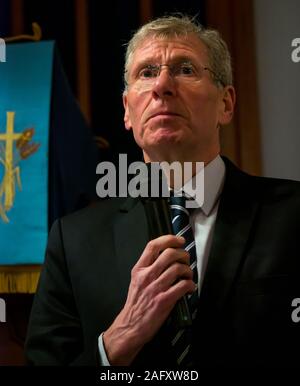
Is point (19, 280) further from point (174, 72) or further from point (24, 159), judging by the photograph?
point (174, 72)

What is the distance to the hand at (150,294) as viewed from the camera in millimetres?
709

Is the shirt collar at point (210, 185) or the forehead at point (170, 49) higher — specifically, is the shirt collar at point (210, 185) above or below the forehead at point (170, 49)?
below

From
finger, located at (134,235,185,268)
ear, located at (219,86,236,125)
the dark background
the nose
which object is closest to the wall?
the dark background

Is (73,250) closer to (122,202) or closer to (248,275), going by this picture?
(122,202)

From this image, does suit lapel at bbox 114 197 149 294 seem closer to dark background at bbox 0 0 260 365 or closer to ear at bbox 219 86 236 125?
ear at bbox 219 86 236 125

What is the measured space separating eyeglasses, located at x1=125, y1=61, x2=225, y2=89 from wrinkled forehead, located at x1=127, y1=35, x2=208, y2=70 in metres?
0.02

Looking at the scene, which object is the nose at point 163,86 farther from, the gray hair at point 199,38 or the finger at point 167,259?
the finger at point 167,259

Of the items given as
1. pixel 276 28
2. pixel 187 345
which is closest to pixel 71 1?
pixel 276 28

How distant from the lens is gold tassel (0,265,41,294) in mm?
1273

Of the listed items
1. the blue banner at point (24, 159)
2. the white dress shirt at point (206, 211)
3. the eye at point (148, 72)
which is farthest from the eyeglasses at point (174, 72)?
the blue banner at point (24, 159)

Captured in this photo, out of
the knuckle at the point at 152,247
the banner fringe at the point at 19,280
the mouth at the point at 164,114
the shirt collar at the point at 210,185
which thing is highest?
the mouth at the point at 164,114

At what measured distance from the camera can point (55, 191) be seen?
51.3 inches

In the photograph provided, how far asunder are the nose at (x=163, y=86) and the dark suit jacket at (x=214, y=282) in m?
0.21

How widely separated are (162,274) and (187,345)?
0.49 ft
